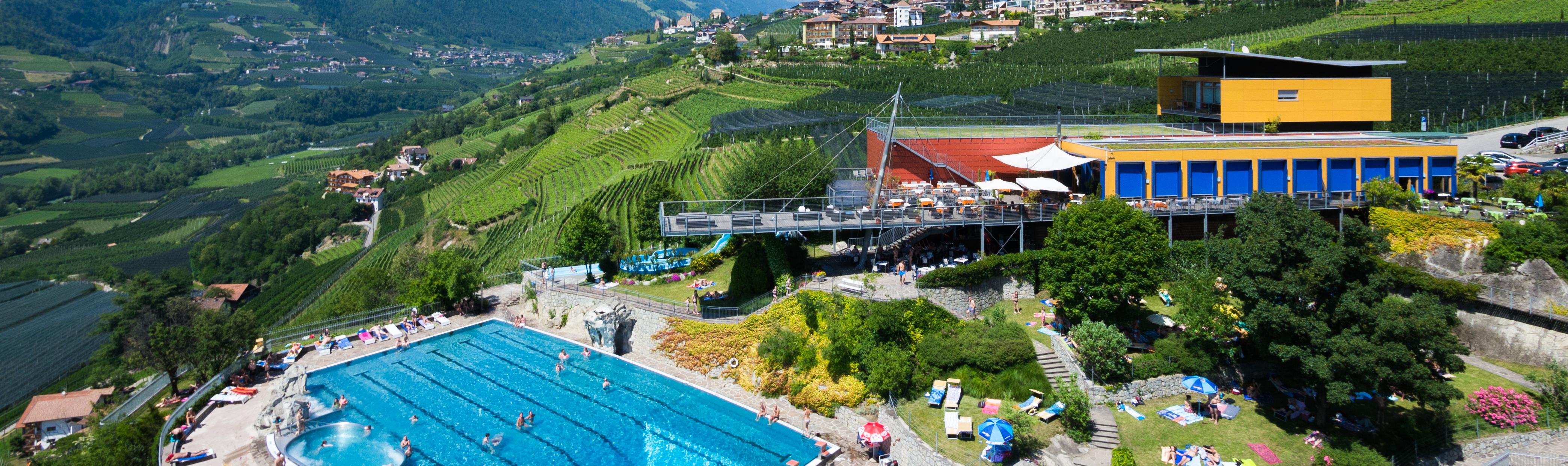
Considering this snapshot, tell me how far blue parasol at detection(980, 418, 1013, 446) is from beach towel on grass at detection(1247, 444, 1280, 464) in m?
5.13

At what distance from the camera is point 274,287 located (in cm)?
8088

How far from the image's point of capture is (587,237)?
33.2 metres

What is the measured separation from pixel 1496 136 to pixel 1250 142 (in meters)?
16.4

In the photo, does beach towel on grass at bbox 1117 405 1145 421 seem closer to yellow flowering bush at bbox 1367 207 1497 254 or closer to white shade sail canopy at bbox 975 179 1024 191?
white shade sail canopy at bbox 975 179 1024 191

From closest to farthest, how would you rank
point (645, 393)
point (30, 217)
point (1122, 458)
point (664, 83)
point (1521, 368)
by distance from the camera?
point (1122, 458)
point (1521, 368)
point (645, 393)
point (664, 83)
point (30, 217)

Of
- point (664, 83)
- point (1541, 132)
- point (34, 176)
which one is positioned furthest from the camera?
point (34, 176)

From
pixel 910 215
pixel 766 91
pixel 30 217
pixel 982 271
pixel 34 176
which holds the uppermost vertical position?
pixel 766 91

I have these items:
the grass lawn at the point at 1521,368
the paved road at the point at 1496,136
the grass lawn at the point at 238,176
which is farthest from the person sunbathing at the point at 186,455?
the grass lawn at the point at 238,176

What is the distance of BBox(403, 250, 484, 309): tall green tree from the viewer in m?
34.2

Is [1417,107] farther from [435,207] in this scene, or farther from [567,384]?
[435,207]

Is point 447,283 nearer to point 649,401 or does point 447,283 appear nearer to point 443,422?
point 443,422

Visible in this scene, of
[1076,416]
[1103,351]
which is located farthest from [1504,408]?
[1076,416]

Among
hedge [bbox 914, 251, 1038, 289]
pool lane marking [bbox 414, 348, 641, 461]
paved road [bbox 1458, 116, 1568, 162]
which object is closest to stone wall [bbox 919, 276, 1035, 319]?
hedge [bbox 914, 251, 1038, 289]

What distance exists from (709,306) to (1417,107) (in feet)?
127
